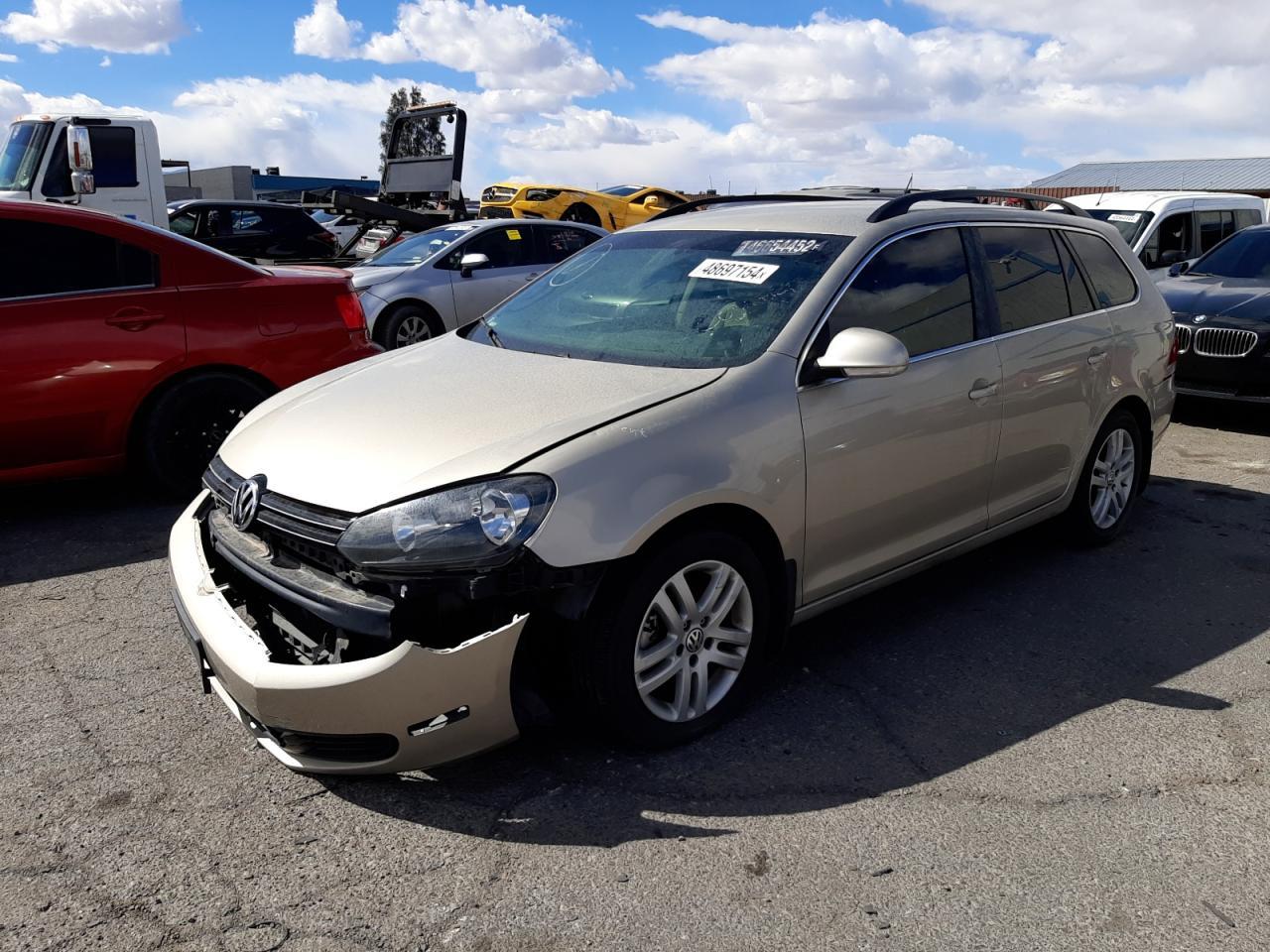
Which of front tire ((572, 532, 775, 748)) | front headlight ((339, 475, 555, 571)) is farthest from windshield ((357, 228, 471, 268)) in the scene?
front headlight ((339, 475, 555, 571))

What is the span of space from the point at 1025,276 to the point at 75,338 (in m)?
4.49

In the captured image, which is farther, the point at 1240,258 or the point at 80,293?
the point at 1240,258

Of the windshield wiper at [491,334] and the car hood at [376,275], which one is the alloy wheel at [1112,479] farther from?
the car hood at [376,275]

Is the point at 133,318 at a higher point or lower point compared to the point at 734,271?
lower

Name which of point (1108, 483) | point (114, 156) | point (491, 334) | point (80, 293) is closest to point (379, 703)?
point (491, 334)

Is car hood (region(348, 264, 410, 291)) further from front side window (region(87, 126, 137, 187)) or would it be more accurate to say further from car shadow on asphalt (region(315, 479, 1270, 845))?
car shadow on asphalt (region(315, 479, 1270, 845))

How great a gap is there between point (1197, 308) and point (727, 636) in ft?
22.7

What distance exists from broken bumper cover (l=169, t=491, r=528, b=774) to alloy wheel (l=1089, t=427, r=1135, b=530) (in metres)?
3.37

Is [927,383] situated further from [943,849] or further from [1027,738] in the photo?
[943,849]

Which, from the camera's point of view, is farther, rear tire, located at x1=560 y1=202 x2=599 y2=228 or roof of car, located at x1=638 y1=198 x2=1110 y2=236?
rear tire, located at x1=560 y1=202 x2=599 y2=228

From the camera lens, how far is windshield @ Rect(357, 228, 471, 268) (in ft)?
35.7

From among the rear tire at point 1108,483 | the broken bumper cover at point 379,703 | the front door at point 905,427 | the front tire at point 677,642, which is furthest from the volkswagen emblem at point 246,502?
the rear tire at point 1108,483

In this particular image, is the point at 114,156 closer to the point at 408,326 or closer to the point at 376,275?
the point at 376,275

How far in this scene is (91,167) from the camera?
35.7 ft
